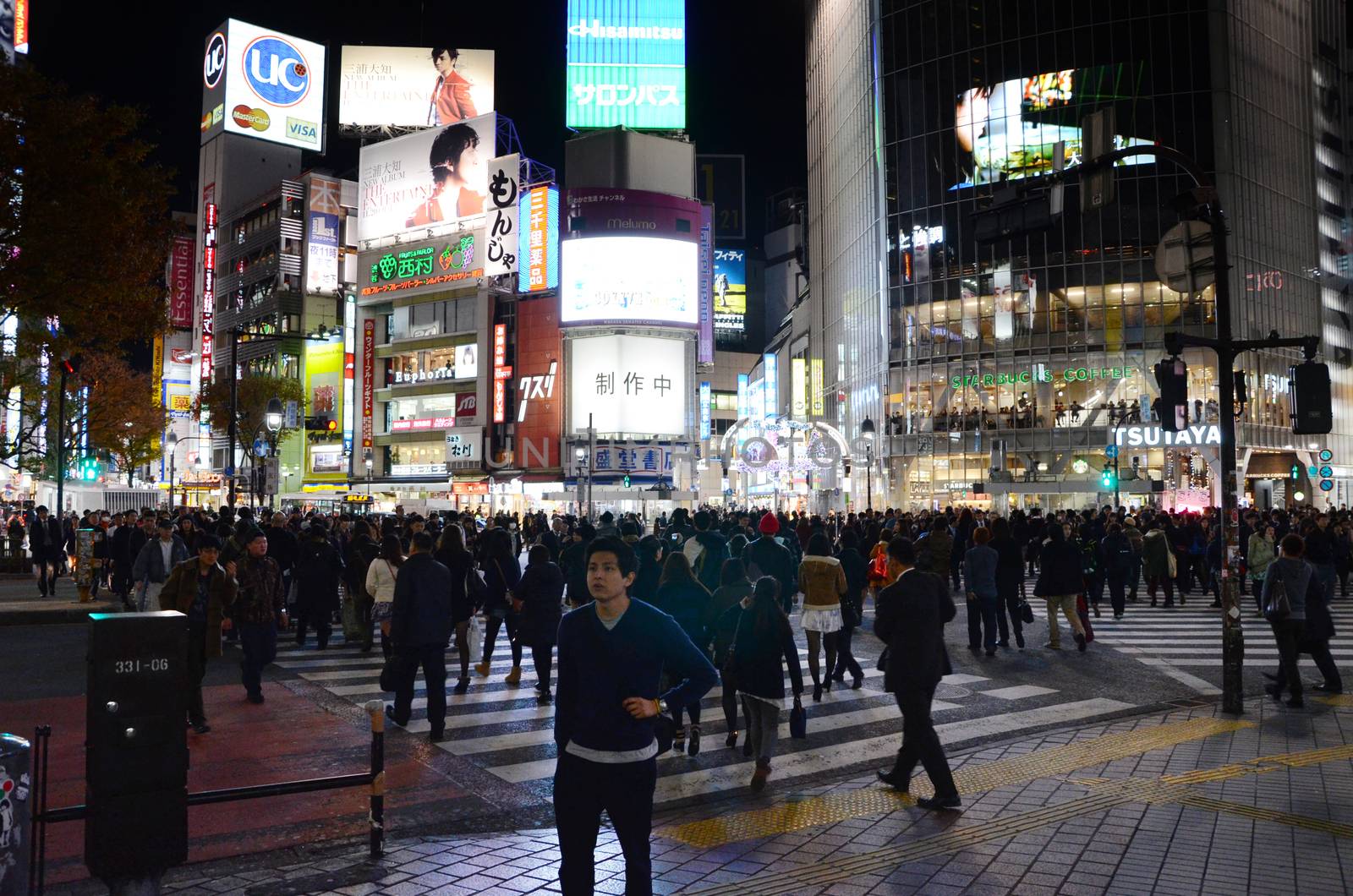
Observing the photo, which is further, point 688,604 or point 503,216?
point 503,216

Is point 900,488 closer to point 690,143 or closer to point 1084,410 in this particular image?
point 1084,410

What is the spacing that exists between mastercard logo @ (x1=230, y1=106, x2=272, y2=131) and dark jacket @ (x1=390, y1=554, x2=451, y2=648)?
9323 centimetres

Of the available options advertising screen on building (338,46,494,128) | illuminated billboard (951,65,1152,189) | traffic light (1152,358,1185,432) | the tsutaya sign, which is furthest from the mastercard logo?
traffic light (1152,358,1185,432)

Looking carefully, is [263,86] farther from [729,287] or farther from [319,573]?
[319,573]

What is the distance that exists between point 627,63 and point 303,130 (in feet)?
134

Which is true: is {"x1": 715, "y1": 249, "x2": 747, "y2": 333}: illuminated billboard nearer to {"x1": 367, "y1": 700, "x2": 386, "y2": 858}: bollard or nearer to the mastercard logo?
the mastercard logo

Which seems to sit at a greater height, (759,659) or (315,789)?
(759,659)

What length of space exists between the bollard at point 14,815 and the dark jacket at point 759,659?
4849 millimetres

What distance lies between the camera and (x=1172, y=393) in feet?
35.8

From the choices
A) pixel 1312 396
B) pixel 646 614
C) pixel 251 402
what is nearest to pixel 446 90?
pixel 251 402

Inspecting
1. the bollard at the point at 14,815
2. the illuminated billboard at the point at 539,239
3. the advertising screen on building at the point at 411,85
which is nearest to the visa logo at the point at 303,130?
the advertising screen on building at the point at 411,85

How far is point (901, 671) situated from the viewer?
705 centimetres

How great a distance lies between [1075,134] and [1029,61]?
546cm

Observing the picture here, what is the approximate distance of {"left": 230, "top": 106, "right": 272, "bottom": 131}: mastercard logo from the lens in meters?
90.2
